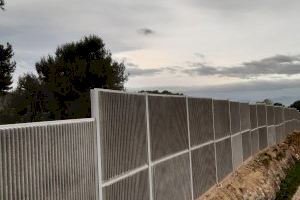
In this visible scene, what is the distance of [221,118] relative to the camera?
20.9m

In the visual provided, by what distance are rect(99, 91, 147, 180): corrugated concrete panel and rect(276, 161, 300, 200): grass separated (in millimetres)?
13592

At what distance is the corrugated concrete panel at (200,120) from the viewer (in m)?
15.8

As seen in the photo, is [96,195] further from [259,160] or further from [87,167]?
[259,160]

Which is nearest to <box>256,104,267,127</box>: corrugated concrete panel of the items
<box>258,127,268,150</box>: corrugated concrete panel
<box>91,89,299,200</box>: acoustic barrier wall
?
<box>258,127,268,150</box>: corrugated concrete panel

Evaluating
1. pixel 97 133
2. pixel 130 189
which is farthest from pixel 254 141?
pixel 97 133

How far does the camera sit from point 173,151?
44.1 ft

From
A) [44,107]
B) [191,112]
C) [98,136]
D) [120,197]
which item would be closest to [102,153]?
[98,136]

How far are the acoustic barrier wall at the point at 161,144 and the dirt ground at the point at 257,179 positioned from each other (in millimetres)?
365

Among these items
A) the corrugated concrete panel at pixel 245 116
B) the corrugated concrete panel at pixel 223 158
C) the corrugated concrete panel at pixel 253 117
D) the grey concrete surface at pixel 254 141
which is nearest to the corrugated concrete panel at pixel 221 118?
the corrugated concrete panel at pixel 223 158

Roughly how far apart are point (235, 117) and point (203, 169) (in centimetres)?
825

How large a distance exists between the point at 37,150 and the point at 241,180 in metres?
15.1

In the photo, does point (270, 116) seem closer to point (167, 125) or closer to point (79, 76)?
point (79, 76)

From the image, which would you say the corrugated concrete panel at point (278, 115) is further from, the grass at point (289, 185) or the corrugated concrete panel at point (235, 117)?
the corrugated concrete panel at point (235, 117)

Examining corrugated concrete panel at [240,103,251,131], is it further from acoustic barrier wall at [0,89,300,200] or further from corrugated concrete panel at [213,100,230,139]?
acoustic barrier wall at [0,89,300,200]
